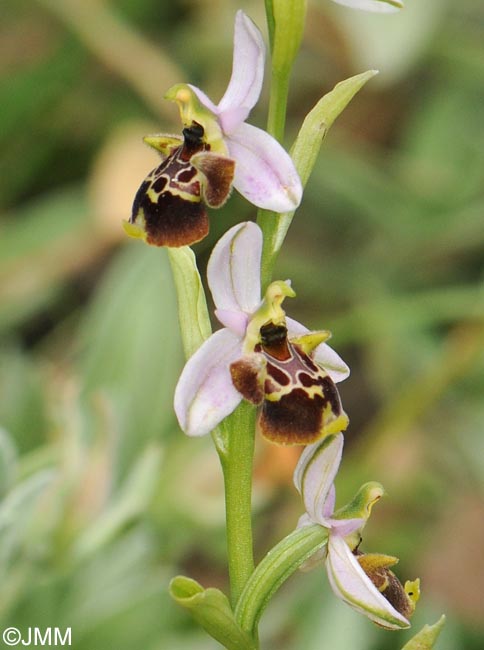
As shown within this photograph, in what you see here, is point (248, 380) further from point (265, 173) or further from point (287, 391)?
point (265, 173)

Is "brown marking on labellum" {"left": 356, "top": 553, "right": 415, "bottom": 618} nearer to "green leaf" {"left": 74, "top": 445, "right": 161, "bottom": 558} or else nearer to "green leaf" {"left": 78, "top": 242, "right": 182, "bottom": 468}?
"green leaf" {"left": 74, "top": 445, "right": 161, "bottom": 558}

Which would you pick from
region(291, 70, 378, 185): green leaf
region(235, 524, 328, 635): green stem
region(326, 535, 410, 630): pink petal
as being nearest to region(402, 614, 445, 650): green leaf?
region(326, 535, 410, 630): pink petal

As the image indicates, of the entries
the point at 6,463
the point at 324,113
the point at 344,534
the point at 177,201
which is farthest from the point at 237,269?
the point at 6,463

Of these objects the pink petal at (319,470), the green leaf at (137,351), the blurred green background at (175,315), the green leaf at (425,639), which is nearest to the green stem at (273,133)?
the pink petal at (319,470)

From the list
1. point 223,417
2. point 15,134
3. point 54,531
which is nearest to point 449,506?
point 54,531

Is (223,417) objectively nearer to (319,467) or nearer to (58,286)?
(319,467)
